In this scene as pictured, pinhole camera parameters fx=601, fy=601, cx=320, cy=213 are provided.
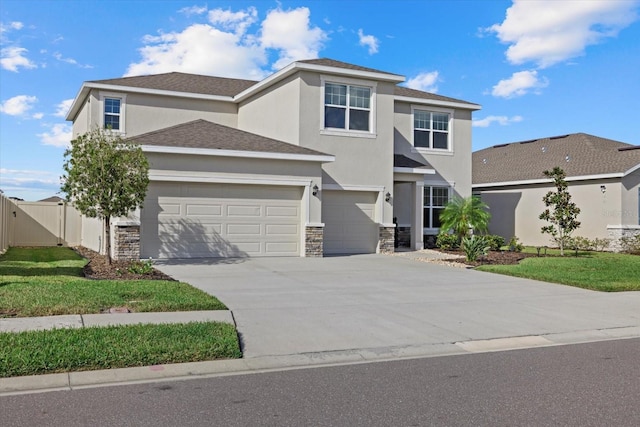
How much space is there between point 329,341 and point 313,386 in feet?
6.58

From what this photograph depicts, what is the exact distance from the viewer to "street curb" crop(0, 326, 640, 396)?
618 cm

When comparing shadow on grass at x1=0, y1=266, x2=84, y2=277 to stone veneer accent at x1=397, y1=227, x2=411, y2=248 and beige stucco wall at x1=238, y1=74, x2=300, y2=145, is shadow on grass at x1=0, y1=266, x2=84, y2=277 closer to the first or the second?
beige stucco wall at x1=238, y1=74, x2=300, y2=145

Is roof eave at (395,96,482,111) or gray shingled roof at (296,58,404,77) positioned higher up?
gray shingled roof at (296,58,404,77)

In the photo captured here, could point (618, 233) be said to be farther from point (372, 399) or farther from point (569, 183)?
point (372, 399)

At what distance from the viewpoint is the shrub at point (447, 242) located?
78.2 feet

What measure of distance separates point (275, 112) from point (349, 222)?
503 centimetres

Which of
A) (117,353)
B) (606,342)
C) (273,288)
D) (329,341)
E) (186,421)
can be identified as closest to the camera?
(186,421)

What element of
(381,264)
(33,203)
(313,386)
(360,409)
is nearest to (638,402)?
(360,409)

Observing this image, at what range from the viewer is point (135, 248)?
17.3 meters

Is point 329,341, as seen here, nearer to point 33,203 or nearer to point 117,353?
point 117,353

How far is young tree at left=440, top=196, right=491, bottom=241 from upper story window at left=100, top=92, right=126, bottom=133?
1318 centimetres

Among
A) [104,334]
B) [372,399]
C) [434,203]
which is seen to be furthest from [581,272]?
[104,334]

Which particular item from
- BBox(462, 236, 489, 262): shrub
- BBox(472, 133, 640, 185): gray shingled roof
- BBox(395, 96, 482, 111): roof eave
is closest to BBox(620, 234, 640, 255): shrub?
BBox(472, 133, 640, 185): gray shingled roof

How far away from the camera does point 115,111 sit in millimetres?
23266
